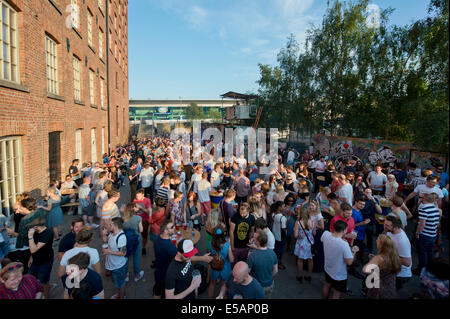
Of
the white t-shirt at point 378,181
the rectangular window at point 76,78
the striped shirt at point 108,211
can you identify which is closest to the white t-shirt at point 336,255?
the striped shirt at point 108,211

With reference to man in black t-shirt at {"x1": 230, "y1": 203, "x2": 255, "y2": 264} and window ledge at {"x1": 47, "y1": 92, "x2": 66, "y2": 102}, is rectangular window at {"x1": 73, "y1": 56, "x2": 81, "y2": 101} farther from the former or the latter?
man in black t-shirt at {"x1": 230, "y1": 203, "x2": 255, "y2": 264}

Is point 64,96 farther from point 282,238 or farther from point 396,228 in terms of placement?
point 396,228

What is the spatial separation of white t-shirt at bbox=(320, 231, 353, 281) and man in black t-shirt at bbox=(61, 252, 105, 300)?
11.0ft

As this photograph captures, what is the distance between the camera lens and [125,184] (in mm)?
13281

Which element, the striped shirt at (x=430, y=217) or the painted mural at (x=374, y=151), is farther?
the painted mural at (x=374, y=151)

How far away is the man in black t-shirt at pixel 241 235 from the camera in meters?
4.45

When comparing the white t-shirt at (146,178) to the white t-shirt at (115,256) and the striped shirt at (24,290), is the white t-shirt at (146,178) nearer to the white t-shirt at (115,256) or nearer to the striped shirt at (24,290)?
the white t-shirt at (115,256)

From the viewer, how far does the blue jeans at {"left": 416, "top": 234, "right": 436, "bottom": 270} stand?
4.81 metres

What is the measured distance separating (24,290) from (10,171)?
4.84 metres

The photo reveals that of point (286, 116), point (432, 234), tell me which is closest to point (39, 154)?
point (432, 234)

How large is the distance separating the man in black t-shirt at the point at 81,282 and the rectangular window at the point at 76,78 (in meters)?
10.7

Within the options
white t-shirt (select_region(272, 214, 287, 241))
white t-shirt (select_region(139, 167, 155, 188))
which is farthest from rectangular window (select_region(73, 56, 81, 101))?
white t-shirt (select_region(272, 214, 287, 241))

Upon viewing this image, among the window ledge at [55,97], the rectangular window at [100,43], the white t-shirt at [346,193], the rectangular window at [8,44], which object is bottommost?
the white t-shirt at [346,193]
